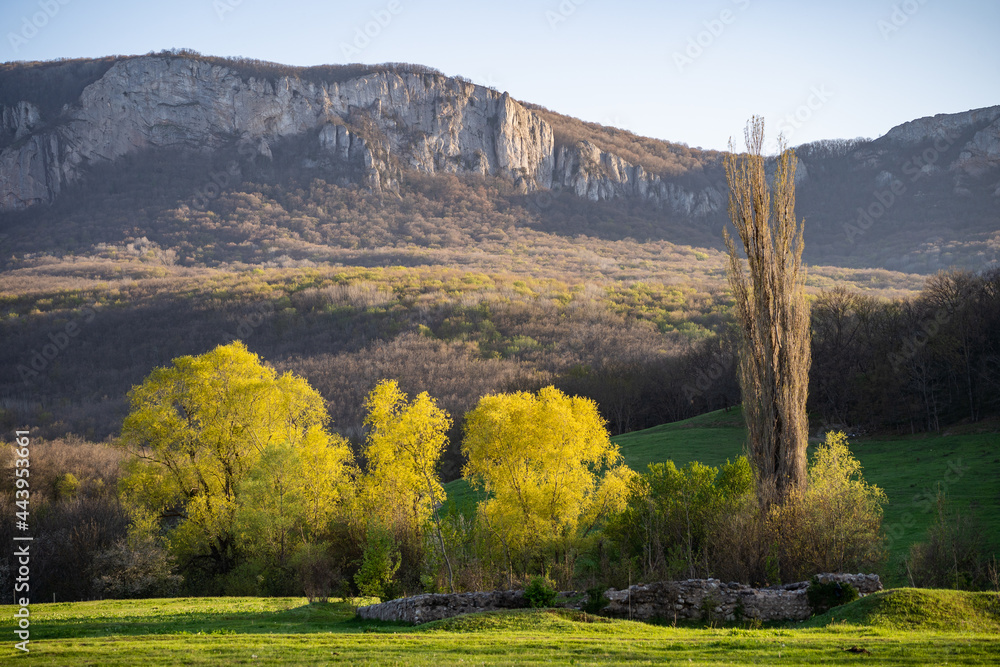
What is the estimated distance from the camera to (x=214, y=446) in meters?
29.0

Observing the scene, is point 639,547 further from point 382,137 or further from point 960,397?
point 382,137

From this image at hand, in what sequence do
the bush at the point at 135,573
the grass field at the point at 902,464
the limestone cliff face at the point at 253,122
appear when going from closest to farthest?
the grass field at the point at 902,464 → the bush at the point at 135,573 → the limestone cliff face at the point at 253,122

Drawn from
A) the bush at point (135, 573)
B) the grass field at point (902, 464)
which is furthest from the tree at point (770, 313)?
the bush at point (135, 573)

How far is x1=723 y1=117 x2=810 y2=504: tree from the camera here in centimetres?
1959

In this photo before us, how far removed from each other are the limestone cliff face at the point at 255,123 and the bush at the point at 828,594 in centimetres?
17404

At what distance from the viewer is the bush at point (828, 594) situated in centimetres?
1449

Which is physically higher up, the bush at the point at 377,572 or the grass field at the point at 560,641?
the grass field at the point at 560,641

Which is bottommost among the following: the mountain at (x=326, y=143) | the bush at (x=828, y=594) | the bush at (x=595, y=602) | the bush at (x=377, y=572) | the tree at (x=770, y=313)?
the bush at (x=377, y=572)

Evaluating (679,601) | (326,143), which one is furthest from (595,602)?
(326,143)

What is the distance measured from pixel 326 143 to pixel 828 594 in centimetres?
18493

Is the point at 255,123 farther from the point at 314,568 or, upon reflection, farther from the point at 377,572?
the point at 377,572

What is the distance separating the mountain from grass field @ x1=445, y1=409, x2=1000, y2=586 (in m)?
134

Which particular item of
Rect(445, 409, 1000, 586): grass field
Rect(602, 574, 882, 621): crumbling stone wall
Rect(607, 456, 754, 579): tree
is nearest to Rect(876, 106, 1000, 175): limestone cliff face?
Rect(445, 409, 1000, 586): grass field

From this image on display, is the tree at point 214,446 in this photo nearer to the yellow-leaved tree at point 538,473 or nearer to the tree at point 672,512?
the yellow-leaved tree at point 538,473
